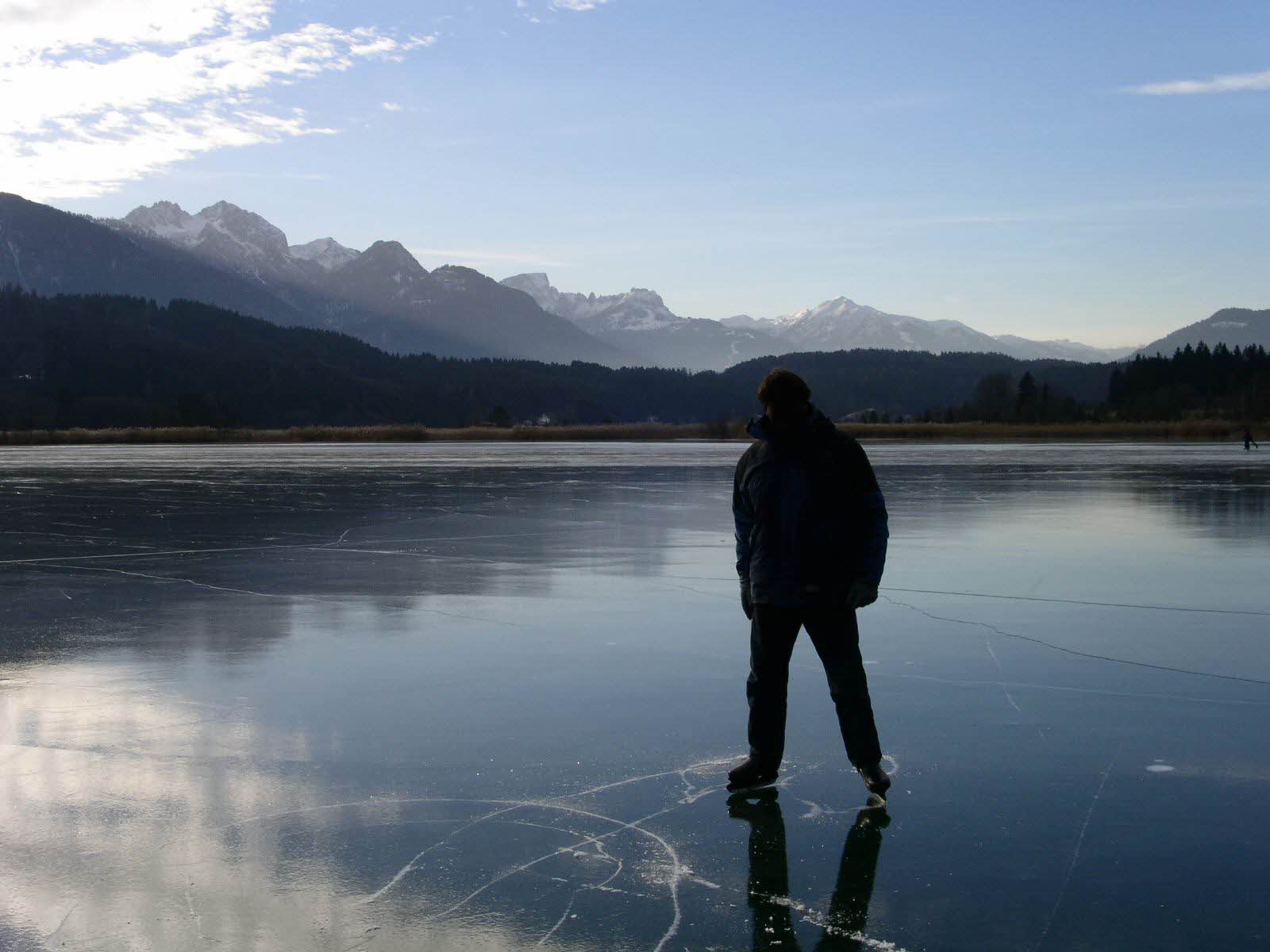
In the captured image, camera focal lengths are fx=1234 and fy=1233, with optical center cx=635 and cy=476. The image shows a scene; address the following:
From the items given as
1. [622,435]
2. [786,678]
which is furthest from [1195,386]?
[786,678]

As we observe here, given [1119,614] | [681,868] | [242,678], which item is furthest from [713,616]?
[681,868]

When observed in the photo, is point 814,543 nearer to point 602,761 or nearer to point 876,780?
point 876,780

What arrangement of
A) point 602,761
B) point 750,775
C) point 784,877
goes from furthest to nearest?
point 602,761, point 750,775, point 784,877

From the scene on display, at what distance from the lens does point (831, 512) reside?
5.07 m

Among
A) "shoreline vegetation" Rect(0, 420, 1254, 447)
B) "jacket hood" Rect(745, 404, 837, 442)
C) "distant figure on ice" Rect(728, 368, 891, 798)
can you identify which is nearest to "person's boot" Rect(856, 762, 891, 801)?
"distant figure on ice" Rect(728, 368, 891, 798)

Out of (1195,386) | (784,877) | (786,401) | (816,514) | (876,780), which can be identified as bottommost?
(784,877)

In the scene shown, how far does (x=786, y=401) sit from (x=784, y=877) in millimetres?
1889

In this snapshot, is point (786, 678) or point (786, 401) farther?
point (786, 678)

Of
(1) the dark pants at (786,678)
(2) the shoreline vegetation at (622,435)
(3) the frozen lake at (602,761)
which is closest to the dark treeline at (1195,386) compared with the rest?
(2) the shoreline vegetation at (622,435)

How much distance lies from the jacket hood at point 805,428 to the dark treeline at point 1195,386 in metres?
121

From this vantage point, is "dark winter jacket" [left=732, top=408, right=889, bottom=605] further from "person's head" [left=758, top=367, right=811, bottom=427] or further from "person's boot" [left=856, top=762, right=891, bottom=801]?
"person's boot" [left=856, top=762, right=891, bottom=801]

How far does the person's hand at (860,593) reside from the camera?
5.02 meters

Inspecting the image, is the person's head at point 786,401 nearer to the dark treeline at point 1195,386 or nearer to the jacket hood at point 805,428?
the jacket hood at point 805,428

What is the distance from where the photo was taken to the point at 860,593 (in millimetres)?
5031
